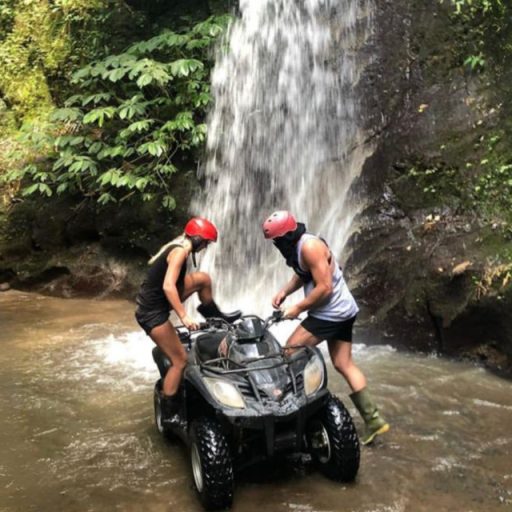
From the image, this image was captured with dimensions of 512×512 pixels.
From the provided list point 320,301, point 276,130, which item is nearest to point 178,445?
point 320,301

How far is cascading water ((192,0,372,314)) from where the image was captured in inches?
328

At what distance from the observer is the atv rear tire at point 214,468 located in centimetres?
325

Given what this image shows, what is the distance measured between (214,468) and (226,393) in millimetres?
411

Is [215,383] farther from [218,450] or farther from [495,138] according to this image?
[495,138]

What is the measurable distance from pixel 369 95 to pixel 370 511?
6.03 meters

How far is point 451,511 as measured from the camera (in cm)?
329

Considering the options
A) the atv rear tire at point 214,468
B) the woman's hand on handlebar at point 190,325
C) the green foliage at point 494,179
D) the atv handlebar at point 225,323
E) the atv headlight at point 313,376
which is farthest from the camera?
the green foliage at point 494,179

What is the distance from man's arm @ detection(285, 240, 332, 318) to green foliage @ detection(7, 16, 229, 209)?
205 inches

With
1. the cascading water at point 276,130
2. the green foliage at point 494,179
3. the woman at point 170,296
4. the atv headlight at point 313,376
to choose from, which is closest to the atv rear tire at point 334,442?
the atv headlight at point 313,376

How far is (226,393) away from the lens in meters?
3.30

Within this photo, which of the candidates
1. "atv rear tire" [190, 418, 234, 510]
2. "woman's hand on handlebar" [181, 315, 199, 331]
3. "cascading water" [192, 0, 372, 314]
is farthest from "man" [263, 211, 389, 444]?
"cascading water" [192, 0, 372, 314]

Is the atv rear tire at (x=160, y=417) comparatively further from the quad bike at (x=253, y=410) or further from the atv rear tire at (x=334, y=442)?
the atv rear tire at (x=334, y=442)

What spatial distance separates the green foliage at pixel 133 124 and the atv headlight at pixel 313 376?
5736 millimetres

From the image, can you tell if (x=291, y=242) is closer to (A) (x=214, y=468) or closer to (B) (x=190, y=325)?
(B) (x=190, y=325)
